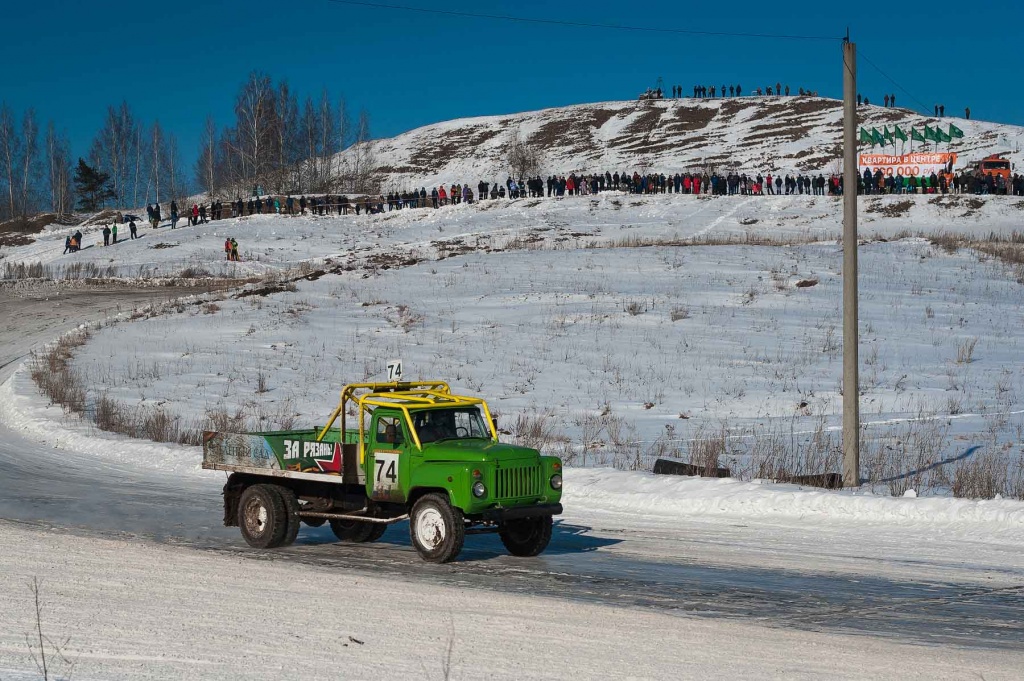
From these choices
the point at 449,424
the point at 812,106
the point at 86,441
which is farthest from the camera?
the point at 812,106

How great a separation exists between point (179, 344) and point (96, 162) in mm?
100088

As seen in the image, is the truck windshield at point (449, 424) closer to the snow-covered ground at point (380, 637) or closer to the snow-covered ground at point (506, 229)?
the snow-covered ground at point (380, 637)

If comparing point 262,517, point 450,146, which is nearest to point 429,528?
point 262,517

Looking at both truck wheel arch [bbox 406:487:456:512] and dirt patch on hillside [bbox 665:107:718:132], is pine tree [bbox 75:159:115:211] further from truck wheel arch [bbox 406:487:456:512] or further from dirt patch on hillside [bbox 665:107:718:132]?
truck wheel arch [bbox 406:487:456:512]

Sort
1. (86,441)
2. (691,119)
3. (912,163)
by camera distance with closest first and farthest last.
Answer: (86,441) < (912,163) < (691,119)

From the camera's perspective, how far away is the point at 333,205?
247ft

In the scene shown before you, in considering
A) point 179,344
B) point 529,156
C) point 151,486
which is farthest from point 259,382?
point 529,156

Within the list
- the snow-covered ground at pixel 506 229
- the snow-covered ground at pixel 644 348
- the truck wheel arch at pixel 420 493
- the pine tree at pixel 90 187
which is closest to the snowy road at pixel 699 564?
the truck wheel arch at pixel 420 493

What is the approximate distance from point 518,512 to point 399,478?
1354 mm

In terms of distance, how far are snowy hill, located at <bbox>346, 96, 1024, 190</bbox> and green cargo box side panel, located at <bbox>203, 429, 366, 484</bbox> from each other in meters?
91.2

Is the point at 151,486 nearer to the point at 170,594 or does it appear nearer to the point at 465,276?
the point at 170,594

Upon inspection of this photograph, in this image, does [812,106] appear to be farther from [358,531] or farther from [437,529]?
[437,529]

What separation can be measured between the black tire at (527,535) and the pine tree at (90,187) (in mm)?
112959

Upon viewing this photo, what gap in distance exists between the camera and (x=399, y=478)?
1112 centimetres
